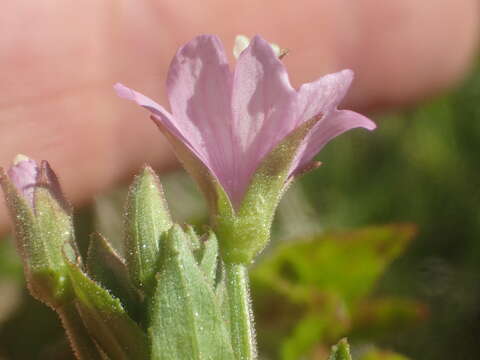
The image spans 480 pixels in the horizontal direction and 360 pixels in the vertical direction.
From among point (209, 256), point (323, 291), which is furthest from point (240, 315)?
point (323, 291)

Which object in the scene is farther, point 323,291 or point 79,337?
point 323,291

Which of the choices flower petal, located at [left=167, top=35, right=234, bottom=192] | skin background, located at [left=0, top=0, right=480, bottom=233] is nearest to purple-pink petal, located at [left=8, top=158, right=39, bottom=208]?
flower petal, located at [left=167, top=35, right=234, bottom=192]

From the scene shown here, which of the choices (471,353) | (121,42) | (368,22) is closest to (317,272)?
(471,353)

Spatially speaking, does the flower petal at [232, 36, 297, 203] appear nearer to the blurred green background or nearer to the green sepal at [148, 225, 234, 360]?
the green sepal at [148, 225, 234, 360]

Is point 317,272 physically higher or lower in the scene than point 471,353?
higher

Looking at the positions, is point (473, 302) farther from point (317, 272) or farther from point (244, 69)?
point (244, 69)

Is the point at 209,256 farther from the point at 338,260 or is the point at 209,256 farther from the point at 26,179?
the point at 338,260

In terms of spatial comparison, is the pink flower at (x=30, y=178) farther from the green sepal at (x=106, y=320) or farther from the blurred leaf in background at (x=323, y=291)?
the blurred leaf in background at (x=323, y=291)
